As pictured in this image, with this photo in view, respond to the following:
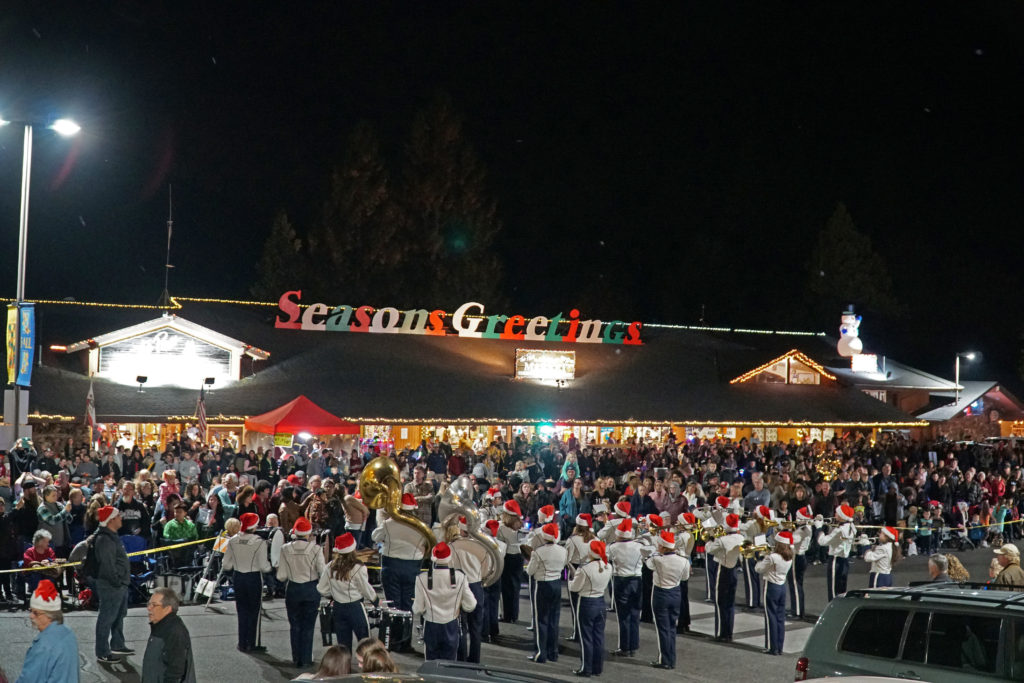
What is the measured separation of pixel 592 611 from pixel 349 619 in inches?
110

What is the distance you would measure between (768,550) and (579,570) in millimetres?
4483

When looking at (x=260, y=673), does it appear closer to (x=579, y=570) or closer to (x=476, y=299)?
(x=579, y=570)

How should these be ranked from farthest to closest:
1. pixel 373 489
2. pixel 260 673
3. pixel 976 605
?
1. pixel 373 489
2. pixel 260 673
3. pixel 976 605

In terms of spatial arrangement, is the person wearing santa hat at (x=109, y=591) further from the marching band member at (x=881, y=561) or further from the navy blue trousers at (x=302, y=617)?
the marching band member at (x=881, y=561)

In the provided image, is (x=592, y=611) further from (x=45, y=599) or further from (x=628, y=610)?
(x=45, y=599)

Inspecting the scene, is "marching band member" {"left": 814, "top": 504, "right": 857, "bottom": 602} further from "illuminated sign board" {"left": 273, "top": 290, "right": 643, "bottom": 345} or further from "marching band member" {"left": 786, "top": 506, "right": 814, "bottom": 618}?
"illuminated sign board" {"left": 273, "top": 290, "right": 643, "bottom": 345}

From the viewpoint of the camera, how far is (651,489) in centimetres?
1953

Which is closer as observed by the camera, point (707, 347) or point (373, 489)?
point (373, 489)

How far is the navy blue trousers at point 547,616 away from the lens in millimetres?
12594

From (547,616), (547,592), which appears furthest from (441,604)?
(547,616)

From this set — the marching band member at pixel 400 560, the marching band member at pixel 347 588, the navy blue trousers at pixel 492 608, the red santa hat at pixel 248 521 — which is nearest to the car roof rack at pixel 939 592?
the marching band member at pixel 347 588

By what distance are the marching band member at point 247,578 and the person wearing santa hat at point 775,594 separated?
6.28 meters

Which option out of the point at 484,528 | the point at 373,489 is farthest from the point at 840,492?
the point at 373,489

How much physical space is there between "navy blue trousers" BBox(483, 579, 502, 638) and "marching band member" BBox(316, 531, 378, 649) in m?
2.39
